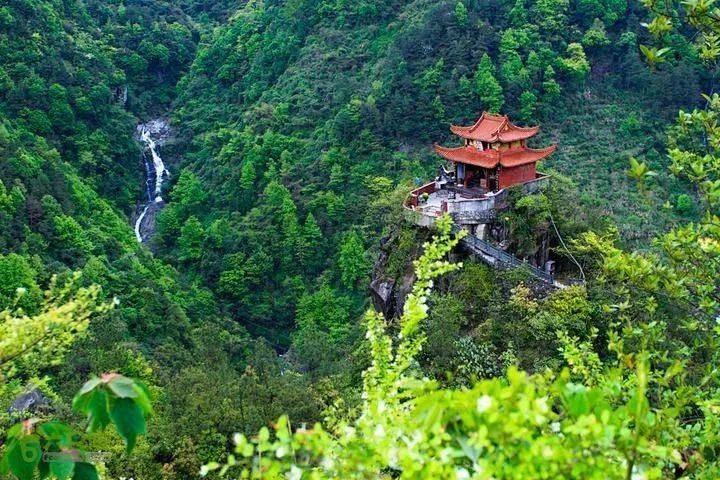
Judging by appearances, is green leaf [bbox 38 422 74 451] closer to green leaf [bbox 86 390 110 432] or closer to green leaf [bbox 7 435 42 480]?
green leaf [bbox 7 435 42 480]

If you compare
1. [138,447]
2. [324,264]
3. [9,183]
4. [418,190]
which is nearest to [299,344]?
[324,264]

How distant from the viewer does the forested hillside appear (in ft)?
21.3

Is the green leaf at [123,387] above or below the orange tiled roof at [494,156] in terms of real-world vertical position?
above

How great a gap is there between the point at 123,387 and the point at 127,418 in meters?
0.18

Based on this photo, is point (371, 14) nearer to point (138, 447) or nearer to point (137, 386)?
point (138, 447)

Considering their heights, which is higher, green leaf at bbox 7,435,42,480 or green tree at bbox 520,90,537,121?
green leaf at bbox 7,435,42,480

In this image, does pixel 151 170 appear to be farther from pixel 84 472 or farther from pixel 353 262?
pixel 84 472

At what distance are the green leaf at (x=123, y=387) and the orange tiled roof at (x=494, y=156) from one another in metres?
19.2

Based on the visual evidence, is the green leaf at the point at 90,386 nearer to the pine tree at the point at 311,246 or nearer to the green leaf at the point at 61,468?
the green leaf at the point at 61,468

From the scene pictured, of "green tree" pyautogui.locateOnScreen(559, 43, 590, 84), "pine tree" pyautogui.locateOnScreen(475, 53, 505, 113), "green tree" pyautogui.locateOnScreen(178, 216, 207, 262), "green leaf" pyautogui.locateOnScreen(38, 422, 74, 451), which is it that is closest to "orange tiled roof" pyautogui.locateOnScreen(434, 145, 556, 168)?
"pine tree" pyautogui.locateOnScreen(475, 53, 505, 113)

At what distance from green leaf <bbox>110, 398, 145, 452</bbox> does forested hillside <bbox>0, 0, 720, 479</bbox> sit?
0.13 feet

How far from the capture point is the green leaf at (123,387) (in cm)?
341

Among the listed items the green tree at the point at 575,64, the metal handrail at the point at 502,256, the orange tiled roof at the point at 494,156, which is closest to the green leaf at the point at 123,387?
the metal handrail at the point at 502,256

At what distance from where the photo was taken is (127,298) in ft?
108
